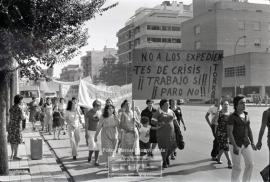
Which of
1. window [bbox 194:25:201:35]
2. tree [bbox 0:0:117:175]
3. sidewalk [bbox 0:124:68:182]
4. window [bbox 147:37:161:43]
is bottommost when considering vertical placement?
sidewalk [bbox 0:124:68:182]

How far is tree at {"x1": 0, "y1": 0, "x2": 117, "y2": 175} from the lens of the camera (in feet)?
26.8

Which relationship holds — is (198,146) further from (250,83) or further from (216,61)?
(250,83)

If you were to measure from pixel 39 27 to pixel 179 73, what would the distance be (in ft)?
9.47

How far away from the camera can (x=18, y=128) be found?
11633 millimetres

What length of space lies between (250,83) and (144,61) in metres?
57.2

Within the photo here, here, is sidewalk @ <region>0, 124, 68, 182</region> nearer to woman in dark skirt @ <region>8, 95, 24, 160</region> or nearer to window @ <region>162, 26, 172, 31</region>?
woman in dark skirt @ <region>8, 95, 24, 160</region>

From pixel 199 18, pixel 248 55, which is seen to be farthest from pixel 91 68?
Result: pixel 248 55

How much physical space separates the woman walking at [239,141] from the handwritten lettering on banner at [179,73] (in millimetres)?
1641

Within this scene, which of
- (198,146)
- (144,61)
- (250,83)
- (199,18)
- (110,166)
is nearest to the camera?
(144,61)

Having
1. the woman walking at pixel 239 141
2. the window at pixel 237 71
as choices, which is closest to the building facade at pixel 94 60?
the window at pixel 237 71

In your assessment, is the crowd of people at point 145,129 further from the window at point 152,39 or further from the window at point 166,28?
the window at point 166,28

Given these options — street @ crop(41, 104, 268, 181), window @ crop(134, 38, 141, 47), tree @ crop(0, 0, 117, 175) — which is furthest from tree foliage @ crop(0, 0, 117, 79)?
window @ crop(134, 38, 141, 47)

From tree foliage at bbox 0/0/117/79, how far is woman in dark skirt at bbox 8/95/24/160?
7.30 feet

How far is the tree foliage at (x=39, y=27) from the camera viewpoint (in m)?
8.16
